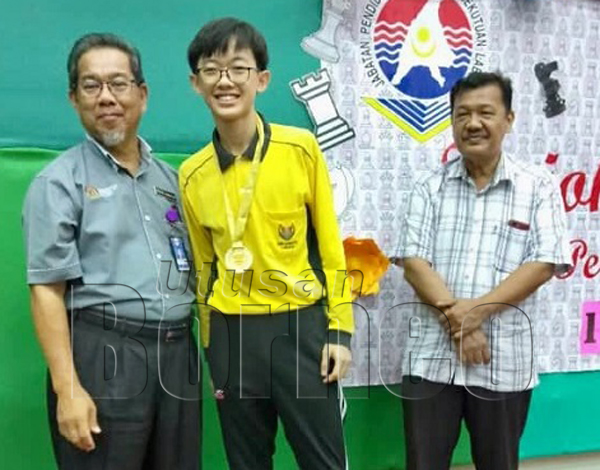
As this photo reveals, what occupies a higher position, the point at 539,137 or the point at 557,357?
the point at 539,137

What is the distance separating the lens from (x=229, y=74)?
5.29 ft

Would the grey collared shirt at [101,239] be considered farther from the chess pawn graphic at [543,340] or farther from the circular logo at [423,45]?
the chess pawn graphic at [543,340]

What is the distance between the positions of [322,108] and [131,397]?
3.35 ft

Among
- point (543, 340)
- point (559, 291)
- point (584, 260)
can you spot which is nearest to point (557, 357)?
point (543, 340)

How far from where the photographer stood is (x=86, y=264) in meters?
1.57

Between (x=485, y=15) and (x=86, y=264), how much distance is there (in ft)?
4.74

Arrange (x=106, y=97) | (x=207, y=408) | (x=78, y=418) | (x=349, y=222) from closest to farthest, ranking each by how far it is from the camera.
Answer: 1. (x=78, y=418)
2. (x=106, y=97)
3. (x=207, y=408)
4. (x=349, y=222)

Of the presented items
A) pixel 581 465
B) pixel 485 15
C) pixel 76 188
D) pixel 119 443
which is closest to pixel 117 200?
pixel 76 188

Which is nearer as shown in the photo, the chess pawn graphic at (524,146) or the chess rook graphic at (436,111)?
the chess rook graphic at (436,111)

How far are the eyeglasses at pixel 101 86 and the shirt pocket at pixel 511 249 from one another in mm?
936

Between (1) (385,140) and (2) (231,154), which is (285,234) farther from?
(1) (385,140)

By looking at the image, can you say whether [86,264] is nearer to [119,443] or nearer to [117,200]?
[117,200]

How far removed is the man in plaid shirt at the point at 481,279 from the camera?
1.92 m

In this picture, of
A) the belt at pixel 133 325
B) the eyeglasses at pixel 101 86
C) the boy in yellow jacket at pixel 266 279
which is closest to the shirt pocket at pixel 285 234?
the boy in yellow jacket at pixel 266 279
